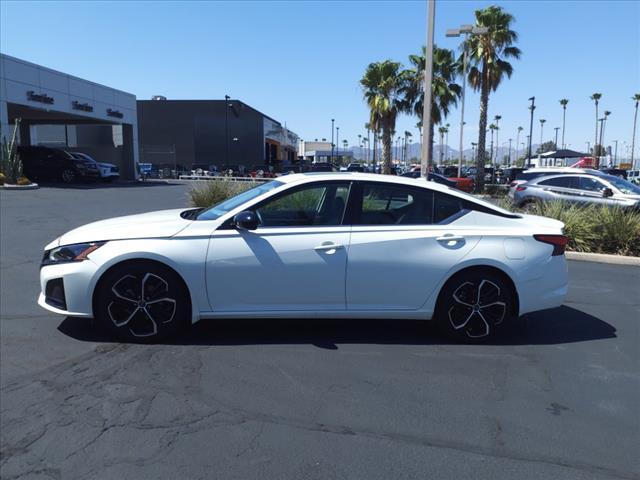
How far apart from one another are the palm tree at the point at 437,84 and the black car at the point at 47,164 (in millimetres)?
19900

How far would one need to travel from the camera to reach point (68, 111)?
30.4 metres

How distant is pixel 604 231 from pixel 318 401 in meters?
7.92

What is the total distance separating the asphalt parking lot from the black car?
77.3ft

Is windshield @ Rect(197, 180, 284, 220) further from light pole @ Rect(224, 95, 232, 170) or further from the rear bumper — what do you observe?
light pole @ Rect(224, 95, 232, 170)

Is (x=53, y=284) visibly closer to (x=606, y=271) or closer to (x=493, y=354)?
(x=493, y=354)

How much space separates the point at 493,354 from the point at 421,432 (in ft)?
5.55

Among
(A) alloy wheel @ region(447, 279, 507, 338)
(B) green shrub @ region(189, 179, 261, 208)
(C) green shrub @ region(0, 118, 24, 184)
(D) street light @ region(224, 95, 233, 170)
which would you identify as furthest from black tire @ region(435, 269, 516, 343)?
(D) street light @ region(224, 95, 233, 170)

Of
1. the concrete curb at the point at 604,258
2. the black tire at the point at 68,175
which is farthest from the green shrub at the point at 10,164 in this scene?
the concrete curb at the point at 604,258

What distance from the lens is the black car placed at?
26.7 m

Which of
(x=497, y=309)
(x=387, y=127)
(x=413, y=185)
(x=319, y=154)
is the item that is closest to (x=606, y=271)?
(x=497, y=309)

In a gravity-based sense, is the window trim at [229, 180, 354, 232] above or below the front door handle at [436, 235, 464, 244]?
above

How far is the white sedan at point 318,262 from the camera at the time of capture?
4602 millimetres

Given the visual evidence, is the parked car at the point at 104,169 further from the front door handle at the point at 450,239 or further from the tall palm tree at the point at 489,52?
the front door handle at the point at 450,239

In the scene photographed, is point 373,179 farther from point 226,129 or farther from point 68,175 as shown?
point 226,129
